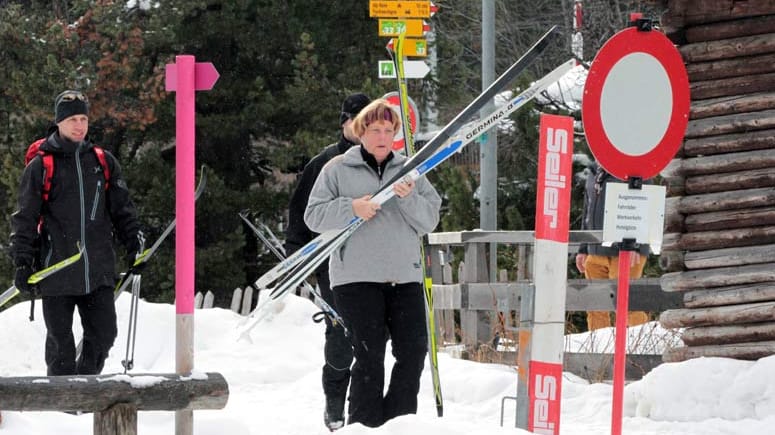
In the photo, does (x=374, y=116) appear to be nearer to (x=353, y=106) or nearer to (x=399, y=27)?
(x=353, y=106)

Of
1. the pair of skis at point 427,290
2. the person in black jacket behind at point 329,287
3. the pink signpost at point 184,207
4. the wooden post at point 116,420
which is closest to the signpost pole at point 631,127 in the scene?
the pair of skis at point 427,290

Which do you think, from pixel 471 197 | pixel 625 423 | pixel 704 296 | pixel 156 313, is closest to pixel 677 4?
pixel 704 296

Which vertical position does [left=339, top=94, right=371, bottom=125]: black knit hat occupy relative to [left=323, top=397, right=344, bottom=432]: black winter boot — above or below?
above

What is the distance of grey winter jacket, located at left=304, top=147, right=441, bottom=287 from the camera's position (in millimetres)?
6020

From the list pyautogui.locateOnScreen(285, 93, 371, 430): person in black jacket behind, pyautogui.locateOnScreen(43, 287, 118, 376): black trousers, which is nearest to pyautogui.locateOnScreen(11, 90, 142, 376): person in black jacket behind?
pyautogui.locateOnScreen(43, 287, 118, 376): black trousers

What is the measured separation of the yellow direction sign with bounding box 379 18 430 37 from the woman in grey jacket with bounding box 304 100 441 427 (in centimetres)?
702

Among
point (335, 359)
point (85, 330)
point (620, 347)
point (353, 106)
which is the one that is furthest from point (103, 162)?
point (620, 347)

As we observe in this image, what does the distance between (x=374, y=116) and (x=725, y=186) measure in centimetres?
286

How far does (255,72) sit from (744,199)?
524 inches

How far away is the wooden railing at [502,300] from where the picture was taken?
9.16m

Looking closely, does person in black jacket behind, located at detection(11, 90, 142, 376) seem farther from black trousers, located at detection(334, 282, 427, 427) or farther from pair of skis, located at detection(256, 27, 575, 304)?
black trousers, located at detection(334, 282, 427, 427)

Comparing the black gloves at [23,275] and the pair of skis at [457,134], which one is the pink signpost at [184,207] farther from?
the black gloves at [23,275]

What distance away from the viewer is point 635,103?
5621 mm

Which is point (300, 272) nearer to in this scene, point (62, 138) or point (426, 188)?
point (426, 188)
